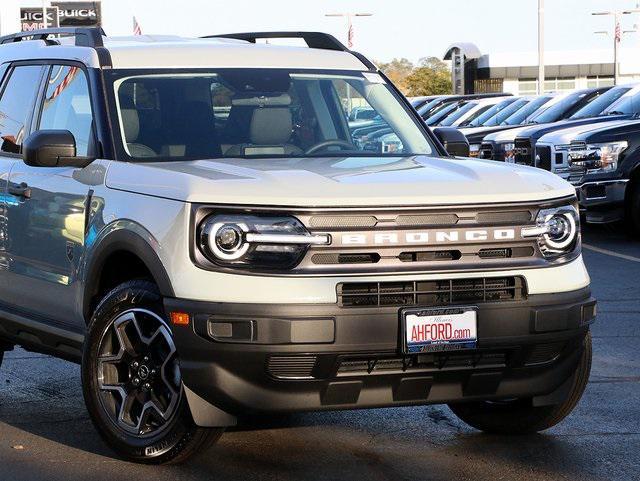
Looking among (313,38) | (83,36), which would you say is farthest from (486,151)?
(83,36)

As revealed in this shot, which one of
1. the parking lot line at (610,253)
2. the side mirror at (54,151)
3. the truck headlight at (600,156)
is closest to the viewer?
the side mirror at (54,151)

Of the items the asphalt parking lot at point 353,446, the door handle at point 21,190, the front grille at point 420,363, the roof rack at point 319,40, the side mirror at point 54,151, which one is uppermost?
the roof rack at point 319,40

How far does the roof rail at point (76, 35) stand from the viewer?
6.76 metres

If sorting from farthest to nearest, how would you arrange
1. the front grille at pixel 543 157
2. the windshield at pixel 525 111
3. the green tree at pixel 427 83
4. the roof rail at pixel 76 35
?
the green tree at pixel 427 83
the windshield at pixel 525 111
the front grille at pixel 543 157
the roof rail at pixel 76 35

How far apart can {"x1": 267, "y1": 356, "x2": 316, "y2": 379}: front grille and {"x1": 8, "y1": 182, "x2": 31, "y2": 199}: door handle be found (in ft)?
6.29

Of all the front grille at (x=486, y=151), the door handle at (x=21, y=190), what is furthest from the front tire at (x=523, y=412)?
the front grille at (x=486, y=151)

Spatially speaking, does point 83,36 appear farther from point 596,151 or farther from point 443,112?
point 443,112

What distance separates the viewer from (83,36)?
271 inches

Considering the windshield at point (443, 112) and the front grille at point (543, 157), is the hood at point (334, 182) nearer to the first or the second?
the front grille at point (543, 157)

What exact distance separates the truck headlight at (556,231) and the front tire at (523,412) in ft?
1.47

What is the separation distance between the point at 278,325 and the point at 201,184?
25.5 inches

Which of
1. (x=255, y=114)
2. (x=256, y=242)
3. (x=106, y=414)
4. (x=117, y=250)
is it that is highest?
(x=255, y=114)

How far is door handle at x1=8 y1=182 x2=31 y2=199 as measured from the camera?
657cm

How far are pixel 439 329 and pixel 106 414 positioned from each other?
4.70ft
